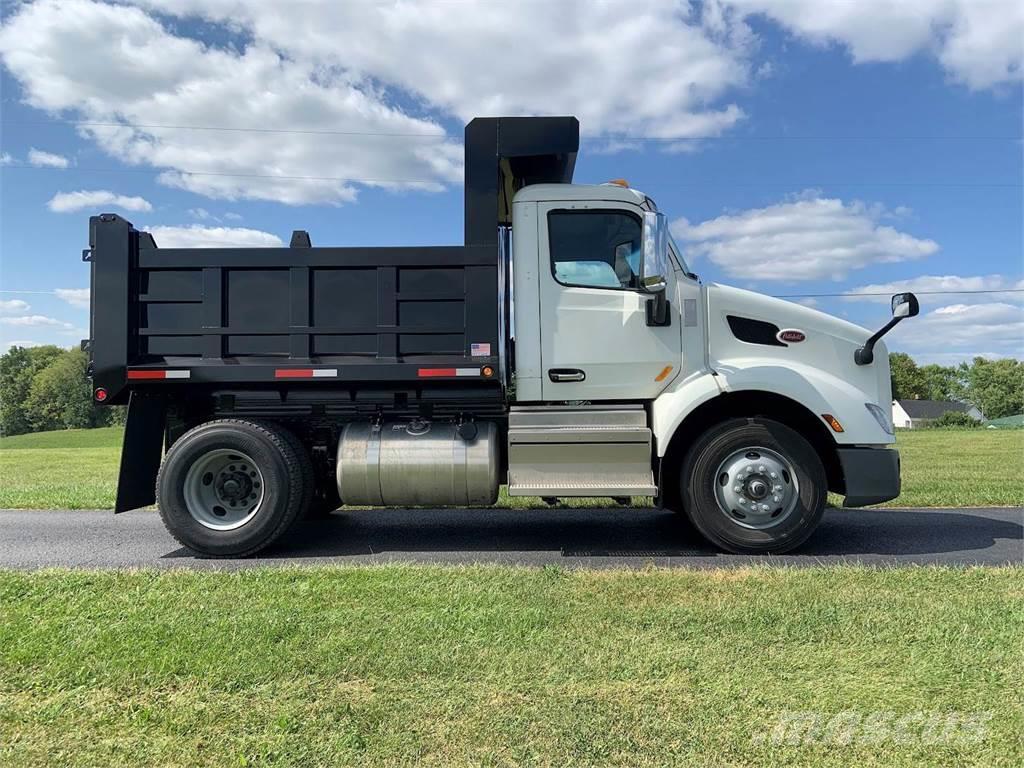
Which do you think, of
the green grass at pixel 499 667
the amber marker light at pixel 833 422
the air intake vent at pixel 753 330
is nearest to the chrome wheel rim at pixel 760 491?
the amber marker light at pixel 833 422

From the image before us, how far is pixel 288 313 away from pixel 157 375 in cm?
118

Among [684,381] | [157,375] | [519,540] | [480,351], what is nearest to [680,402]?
[684,381]

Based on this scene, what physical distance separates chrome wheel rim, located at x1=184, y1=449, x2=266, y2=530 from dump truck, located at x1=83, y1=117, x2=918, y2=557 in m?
0.02

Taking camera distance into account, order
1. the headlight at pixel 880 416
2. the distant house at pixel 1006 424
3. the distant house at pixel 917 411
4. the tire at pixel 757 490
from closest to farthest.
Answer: the tire at pixel 757 490 → the headlight at pixel 880 416 → the distant house at pixel 1006 424 → the distant house at pixel 917 411

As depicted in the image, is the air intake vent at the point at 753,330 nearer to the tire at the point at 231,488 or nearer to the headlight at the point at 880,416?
the headlight at the point at 880,416

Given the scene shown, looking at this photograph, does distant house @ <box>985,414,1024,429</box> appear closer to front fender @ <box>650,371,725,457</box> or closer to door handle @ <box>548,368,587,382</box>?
front fender @ <box>650,371,725,457</box>

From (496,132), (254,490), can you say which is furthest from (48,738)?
(496,132)

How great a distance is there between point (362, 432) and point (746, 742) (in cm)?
432

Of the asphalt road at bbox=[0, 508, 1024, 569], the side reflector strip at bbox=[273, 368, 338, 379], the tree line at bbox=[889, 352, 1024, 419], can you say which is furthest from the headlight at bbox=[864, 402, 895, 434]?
the tree line at bbox=[889, 352, 1024, 419]

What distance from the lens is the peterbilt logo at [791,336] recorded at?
233 inches

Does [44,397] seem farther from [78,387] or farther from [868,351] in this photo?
[868,351]

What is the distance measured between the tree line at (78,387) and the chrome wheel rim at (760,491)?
78.9 meters

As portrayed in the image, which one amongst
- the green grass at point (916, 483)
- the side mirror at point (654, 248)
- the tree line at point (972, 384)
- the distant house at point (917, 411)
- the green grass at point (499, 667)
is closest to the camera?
the green grass at point (499, 667)

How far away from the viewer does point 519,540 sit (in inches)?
252
